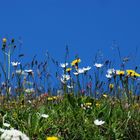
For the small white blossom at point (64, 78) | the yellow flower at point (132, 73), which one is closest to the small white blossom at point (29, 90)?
the small white blossom at point (64, 78)

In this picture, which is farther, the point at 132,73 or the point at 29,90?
the point at 29,90

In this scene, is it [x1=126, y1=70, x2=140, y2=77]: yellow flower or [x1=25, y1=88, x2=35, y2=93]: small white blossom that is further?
[x1=25, y1=88, x2=35, y2=93]: small white blossom

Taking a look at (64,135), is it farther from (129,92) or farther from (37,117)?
(129,92)

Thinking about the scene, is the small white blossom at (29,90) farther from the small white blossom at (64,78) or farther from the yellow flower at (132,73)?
the yellow flower at (132,73)

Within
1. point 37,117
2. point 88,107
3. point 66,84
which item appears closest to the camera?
point 37,117

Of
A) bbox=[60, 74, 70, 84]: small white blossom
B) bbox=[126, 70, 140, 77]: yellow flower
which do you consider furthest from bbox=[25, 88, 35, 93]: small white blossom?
bbox=[126, 70, 140, 77]: yellow flower

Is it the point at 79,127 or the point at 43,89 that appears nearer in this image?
the point at 79,127

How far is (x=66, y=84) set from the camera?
18.1 ft

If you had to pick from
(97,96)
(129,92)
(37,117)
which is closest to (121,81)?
(129,92)

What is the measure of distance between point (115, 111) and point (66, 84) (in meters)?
0.97

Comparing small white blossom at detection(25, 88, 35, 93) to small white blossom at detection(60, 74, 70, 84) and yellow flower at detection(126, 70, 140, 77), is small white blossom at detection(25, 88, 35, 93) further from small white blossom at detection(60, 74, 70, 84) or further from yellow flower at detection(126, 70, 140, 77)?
yellow flower at detection(126, 70, 140, 77)

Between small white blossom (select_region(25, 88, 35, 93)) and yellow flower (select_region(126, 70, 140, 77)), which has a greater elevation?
small white blossom (select_region(25, 88, 35, 93))

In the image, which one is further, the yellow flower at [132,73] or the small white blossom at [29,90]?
the small white blossom at [29,90]

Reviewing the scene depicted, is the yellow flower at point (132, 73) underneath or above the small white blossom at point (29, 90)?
underneath
